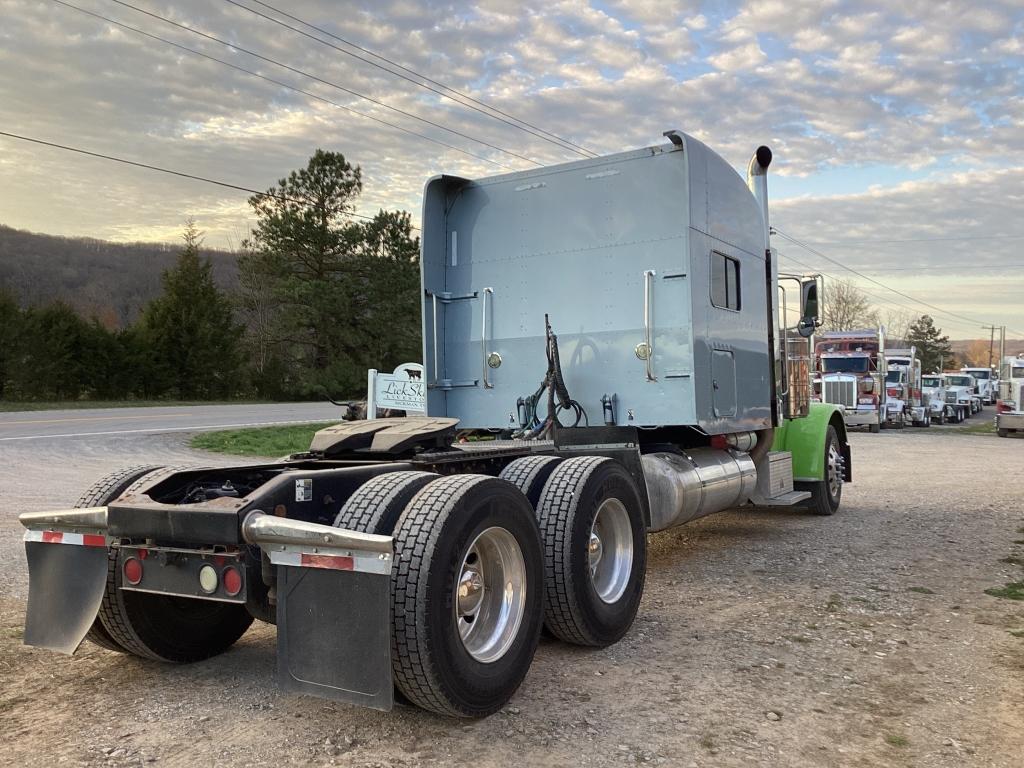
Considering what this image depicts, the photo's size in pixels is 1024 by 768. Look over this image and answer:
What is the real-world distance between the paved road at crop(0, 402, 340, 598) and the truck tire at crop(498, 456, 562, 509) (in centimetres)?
365

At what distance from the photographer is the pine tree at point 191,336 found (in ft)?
138

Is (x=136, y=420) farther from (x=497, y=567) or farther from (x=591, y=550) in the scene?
(x=497, y=567)

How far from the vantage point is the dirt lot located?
354 centimetres

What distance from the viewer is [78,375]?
3809cm

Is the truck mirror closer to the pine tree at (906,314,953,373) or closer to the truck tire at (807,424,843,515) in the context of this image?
the truck tire at (807,424,843,515)

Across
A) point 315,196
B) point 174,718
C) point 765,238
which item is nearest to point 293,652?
point 174,718

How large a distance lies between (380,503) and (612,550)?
201 cm

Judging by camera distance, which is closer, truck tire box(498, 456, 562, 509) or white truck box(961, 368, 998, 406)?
truck tire box(498, 456, 562, 509)

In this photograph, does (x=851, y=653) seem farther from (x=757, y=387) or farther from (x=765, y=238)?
(x=765, y=238)

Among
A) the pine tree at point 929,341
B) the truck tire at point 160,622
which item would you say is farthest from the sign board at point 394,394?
the pine tree at point 929,341

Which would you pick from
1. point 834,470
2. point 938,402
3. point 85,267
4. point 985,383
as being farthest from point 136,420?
point 85,267

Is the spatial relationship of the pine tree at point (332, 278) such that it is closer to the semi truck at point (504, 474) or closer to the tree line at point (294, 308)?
the tree line at point (294, 308)

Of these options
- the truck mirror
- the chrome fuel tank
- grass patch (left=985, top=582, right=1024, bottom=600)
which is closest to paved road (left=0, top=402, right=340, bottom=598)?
the chrome fuel tank

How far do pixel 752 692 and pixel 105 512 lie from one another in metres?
3.12
